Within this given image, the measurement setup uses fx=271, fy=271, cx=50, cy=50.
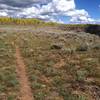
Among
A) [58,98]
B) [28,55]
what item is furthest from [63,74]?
[28,55]

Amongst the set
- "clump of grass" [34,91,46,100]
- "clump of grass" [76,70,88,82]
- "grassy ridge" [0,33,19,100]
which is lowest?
"grassy ridge" [0,33,19,100]

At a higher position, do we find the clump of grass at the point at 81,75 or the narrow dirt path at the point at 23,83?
the clump of grass at the point at 81,75

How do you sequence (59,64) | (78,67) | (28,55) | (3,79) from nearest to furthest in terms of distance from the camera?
(3,79) < (78,67) < (59,64) < (28,55)

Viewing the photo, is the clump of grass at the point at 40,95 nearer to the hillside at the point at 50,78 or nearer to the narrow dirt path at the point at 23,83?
the hillside at the point at 50,78

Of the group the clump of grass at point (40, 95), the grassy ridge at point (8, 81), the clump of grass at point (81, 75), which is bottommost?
the grassy ridge at point (8, 81)

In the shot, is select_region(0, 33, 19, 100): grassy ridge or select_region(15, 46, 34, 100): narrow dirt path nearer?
select_region(15, 46, 34, 100): narrow dirt path

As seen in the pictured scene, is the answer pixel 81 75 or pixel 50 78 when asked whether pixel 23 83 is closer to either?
pixel 50 78

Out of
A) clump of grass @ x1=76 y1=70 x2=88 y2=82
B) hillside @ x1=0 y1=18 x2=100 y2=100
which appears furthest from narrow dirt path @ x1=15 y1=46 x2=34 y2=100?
clump of grass @ x1=76 y1=70 x2=88 y2=82

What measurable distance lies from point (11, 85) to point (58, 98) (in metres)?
3.57

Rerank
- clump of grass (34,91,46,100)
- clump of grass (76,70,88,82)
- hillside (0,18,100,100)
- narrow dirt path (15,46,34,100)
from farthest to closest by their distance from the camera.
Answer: clump of grass (76,70,88,82) < hillside (0,18,100,100) < narrow dirt path (15,46,34,100) < clump of grass (34,91,46,100)

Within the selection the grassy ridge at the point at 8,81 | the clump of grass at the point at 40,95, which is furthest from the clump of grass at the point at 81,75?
the grassy ridge at the point at 8,81

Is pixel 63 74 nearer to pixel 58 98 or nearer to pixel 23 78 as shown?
pixel 23 78

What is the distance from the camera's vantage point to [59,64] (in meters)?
22.3

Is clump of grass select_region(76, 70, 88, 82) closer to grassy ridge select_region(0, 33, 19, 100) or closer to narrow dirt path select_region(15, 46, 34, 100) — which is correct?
narrow dirt path select_region(15, 46, 34, 100)
